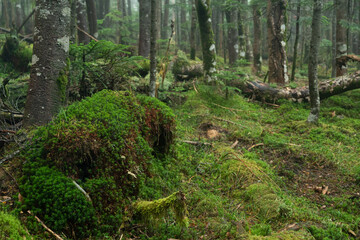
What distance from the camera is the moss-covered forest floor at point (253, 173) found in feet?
11.4

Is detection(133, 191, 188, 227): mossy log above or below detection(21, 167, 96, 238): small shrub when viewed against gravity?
below

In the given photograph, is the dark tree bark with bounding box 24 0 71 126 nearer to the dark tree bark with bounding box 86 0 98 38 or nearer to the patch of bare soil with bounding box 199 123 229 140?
the patch of bare soil with bounding box 199 123 229 140

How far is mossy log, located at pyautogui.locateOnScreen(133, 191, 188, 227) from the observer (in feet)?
9.49

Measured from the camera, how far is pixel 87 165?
310 cm

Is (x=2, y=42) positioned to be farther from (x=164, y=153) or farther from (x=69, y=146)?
(x=69, y=146)

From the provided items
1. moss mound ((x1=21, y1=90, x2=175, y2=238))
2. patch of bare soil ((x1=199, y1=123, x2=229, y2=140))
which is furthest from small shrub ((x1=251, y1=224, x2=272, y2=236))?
patch of bare soil ((x1=199, y1=123, x2=229, y2=140))

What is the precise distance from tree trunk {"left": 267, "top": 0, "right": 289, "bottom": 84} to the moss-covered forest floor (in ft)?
8.87

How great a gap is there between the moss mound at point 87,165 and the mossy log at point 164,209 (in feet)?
0.78

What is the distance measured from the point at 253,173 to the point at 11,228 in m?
4.00

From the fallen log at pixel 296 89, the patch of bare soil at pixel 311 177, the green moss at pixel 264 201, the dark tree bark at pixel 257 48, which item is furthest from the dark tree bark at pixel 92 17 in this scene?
the green moss at pixel 264 201

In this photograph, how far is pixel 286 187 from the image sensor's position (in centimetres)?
526

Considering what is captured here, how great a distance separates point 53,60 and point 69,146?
201 centimetres

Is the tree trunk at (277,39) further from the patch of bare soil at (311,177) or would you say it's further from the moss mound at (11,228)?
the moss mound at (11,228)

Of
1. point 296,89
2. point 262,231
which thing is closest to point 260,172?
point 262,231
